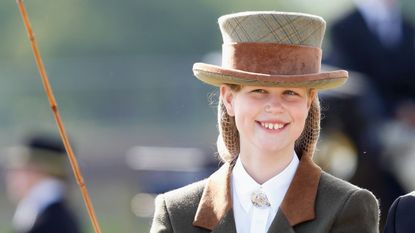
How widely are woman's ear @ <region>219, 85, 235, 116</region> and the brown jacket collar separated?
0.20 metres

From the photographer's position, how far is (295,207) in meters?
5.30

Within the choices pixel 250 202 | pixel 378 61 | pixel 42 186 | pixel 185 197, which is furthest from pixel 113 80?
pixel 250 202

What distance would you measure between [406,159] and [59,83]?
11.8m

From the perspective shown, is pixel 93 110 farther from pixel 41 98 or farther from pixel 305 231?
pixel 305 231

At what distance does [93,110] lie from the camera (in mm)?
21797

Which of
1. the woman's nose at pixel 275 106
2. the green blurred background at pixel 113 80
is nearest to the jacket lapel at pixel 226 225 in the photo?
the woman's nose at pixel 275 106

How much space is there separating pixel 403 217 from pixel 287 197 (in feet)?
1.22

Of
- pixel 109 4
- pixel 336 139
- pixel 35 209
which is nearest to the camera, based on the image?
pixel 336 139

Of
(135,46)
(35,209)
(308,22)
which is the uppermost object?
(308,22)

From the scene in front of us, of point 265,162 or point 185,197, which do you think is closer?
point 265,162

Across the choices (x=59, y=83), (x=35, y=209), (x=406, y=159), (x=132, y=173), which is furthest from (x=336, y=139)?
(x=59, y=83)

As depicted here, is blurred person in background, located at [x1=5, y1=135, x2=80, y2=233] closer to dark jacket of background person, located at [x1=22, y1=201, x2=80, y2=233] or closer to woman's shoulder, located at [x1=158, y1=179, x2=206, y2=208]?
dark jacket of background person, located at [x1=22, y1=201, x2=80, y2=233]

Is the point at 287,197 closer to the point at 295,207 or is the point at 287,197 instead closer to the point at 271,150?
the point at 295,207

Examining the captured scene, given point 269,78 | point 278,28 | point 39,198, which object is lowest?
point 39,198
